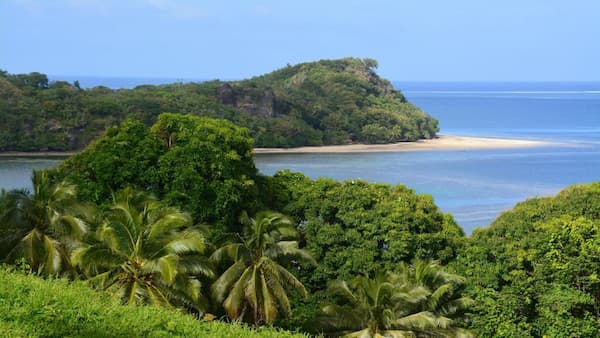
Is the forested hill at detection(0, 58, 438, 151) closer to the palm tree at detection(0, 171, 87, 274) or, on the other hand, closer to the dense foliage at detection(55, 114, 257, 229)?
the dense foliage at detection(55, 114, 257, 229)

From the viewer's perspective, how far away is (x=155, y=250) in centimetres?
1864

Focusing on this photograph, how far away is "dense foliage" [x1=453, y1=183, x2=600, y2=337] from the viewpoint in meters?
22.3

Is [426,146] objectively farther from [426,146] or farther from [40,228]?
[40,228]

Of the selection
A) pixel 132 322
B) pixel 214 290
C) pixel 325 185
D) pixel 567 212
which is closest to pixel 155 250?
pixel 214 290

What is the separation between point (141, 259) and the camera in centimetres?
1853

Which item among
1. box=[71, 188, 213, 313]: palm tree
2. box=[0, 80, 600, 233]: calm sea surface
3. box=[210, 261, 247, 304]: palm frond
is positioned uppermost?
box=[71, 188, 213, 313]: palm tree

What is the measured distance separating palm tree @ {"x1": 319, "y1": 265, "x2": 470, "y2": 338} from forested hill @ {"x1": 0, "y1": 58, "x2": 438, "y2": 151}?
74068 millimetres

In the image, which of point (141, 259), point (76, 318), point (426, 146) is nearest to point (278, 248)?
point (141, 259)

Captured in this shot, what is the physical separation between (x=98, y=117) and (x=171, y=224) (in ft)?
259

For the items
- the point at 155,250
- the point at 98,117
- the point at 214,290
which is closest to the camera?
the point at 155,250

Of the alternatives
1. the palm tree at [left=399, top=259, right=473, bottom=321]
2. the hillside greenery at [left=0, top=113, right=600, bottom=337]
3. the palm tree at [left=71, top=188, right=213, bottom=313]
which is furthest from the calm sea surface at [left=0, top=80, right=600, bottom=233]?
the palm tree at [left=71, top=188, right=213, bottom=313]

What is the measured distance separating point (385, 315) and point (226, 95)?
323 feet

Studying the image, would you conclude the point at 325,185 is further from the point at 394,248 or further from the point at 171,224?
the point at 171,224

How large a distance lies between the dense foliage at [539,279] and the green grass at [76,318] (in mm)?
10683
